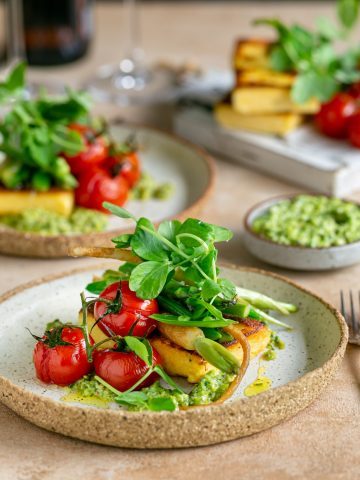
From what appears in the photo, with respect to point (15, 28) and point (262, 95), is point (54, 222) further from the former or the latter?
point (15, 28)

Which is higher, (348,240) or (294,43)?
(294,43)

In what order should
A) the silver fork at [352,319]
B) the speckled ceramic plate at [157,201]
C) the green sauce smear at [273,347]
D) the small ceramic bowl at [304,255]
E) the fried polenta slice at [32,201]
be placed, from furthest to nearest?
1. the fried polenta slice at [32,201]
2. the speckled ceramic plate at [157,201]
3. the small ceramic bowl at [304,255]
4. the silver fork at [352,319]
5. the green sauce smear at [273,347]

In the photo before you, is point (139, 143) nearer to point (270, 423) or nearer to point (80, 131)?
point (80, 131)

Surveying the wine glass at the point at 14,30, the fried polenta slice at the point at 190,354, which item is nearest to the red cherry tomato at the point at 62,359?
the fried polenta slice at the point at 190,354

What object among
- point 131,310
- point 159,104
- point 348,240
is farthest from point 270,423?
point 159,104

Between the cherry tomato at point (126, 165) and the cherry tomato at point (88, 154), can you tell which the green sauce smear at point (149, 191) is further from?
the cherry tomato at point (88, 154)
